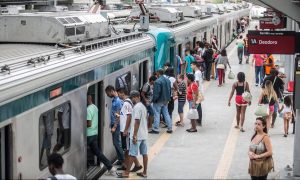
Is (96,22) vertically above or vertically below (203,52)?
above

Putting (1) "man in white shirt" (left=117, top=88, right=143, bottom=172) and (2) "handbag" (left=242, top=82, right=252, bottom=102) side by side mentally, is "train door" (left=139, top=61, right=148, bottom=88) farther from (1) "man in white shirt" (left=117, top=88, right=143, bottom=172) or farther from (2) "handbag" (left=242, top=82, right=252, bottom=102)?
(1) "man in white shirt" (left=117, top=88, right=143, bottom=172)

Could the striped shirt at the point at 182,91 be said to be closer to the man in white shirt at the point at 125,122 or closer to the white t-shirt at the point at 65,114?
the man in white shirt at the point at 125,122

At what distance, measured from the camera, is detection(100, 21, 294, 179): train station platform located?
10836mm

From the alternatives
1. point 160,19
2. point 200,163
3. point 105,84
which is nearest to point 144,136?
point 105,84

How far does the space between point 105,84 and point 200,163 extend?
8.36 feet

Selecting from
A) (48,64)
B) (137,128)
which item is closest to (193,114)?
(137,128)

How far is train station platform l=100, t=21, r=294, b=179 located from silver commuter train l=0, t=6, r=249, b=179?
1.22m

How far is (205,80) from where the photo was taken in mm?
23016

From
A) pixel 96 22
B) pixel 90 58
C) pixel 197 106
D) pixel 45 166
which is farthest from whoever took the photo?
pixel 197 106

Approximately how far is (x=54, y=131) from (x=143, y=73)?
6.55 metres

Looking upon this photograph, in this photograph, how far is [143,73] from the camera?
14242 mm

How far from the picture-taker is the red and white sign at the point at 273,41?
9.70m

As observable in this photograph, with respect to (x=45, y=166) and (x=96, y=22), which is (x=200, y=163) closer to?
(x=96, y=22)

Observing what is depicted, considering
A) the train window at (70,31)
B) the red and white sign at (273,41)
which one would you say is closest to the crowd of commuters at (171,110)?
the train window at (70,31)
